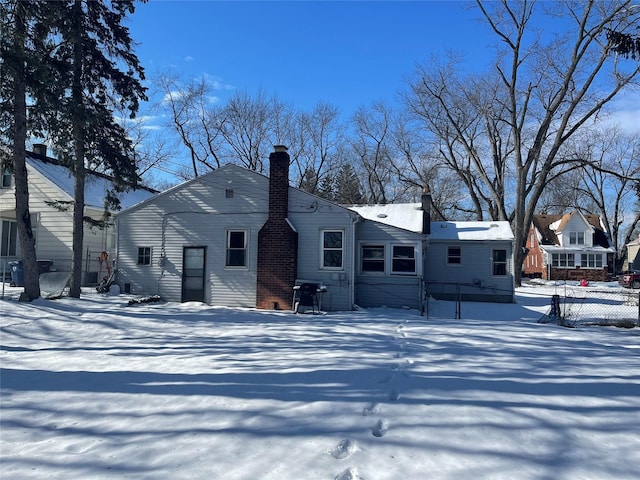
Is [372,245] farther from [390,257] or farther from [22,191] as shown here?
[22,191]

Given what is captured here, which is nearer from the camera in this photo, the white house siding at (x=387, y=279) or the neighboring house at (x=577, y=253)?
the white house siding at (x=387, y=279)

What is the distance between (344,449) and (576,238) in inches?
1786

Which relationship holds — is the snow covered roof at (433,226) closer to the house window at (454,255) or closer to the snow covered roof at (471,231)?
the snow covered roof at (471,231)

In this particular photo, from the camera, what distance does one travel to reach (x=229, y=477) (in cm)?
308

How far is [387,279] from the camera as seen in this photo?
14.9 meters

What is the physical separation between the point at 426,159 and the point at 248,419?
1409 inches

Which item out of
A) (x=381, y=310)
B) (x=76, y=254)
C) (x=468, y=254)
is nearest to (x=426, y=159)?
(x=468, y=254)

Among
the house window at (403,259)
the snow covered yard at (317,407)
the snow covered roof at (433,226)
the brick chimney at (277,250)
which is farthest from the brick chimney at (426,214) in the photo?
the snow covered yard at (317,407)

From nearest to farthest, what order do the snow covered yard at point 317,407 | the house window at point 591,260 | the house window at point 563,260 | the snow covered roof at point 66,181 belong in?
the snow covered yard at point 317,407, the snow covered roof at point 66,181, the house window at point 591,260, the house window at point 563,260

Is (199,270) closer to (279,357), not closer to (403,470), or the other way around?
(279,357)

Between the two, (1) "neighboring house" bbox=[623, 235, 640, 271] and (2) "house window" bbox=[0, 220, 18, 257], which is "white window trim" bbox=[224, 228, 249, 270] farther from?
(1) "neighboring house" bbox=[623, 235, 640, 271]

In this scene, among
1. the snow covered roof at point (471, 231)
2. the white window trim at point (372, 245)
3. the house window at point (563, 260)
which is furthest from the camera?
the house window at point (563, 260)

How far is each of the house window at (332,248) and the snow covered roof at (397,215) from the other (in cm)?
398

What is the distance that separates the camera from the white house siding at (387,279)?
48.2 feet
